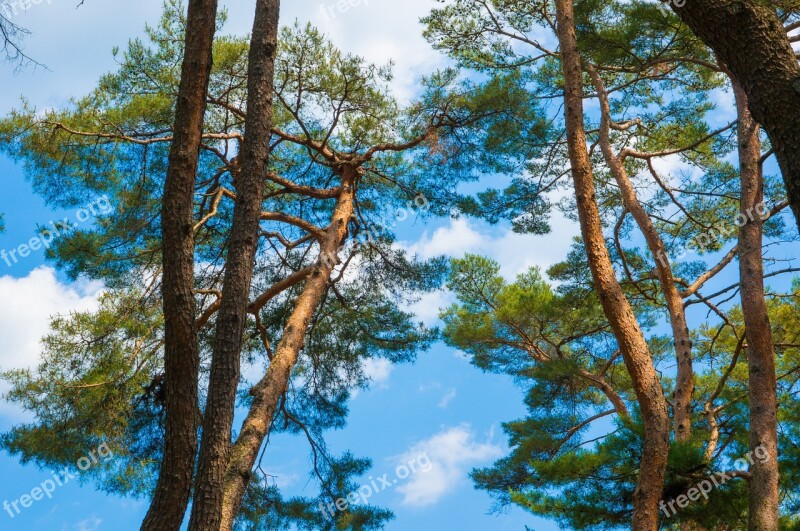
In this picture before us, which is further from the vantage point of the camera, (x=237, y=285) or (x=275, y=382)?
(x=275, y=382)

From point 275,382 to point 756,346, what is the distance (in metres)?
3.37

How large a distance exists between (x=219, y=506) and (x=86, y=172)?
4.68m

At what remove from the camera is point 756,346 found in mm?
5488

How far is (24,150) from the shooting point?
704 cm

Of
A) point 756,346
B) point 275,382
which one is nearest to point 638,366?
point 756,346

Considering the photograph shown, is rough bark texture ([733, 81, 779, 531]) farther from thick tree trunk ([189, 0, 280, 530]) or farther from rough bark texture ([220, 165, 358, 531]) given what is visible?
rough bark texture ([220, 165, 358, 531])

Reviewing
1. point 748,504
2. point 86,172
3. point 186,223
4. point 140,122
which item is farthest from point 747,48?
point 86,172

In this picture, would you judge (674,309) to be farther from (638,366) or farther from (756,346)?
(638,366)

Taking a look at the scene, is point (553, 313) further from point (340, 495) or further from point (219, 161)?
point (219, 161)

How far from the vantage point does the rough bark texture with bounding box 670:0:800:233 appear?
2402mm

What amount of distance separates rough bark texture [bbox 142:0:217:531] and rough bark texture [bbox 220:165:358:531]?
1.04m

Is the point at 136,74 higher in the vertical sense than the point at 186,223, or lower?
higher

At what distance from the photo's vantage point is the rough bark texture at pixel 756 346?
5109mm

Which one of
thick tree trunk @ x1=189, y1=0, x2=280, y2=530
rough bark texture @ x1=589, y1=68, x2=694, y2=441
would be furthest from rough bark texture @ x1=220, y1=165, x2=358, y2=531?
rough bark texture @ x1=589, y1=68, x2=694, y2=441
